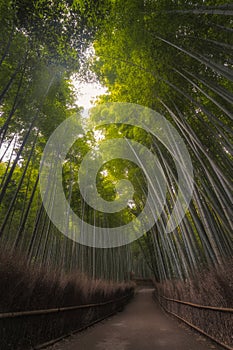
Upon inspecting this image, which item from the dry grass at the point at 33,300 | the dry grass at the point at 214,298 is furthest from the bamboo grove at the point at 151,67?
the dry grass at the point at 33,300

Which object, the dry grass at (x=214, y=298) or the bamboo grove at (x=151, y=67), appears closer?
the dry grass at (x=214, y=298)

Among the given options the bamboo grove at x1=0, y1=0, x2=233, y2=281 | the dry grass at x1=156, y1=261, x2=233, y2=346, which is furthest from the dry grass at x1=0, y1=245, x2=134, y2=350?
the dry grass at x1=156, y1=261, x2=233, y2=346

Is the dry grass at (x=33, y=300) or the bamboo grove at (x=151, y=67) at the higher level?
the bamboo grove at (x=151, y=67)

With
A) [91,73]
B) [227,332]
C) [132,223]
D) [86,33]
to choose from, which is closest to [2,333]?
[227,332]

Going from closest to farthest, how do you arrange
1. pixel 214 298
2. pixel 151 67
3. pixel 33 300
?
1. pixel 33 300
2. pixel 214 298
3. pixel 151 67

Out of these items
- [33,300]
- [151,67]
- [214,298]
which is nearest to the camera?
[33,300]

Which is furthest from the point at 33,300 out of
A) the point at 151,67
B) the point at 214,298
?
the point at 151,67

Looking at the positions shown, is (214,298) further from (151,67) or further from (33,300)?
(151,67)

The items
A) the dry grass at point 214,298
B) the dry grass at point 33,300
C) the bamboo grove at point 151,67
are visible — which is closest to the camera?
the dry grass at point 33,300

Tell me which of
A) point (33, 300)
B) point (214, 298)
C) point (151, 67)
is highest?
point (151, 67)

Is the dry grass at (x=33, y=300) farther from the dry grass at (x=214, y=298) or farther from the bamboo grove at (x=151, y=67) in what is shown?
the dry grass at (x=214, y=298)

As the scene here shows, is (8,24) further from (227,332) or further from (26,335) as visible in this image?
(227,332)

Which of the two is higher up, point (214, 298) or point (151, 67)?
point (151, 67)

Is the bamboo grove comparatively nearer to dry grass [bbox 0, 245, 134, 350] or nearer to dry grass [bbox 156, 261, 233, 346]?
dry grass [bbox 156, 261, 233, 346]
